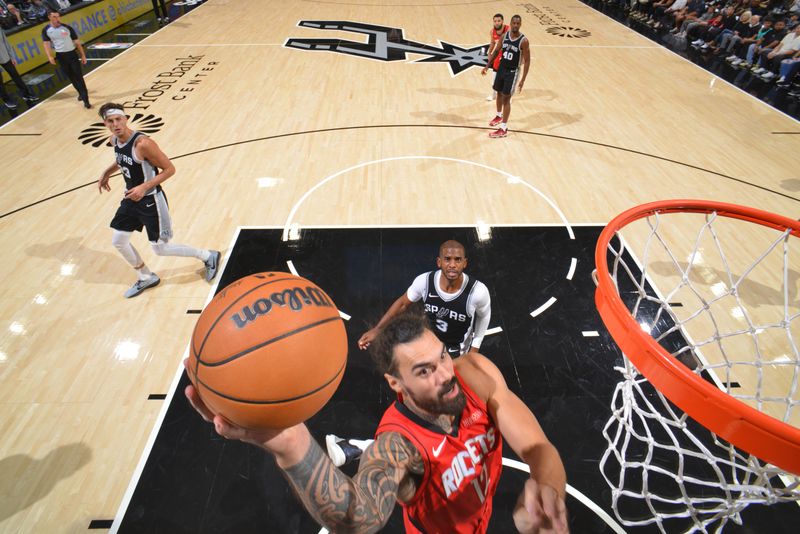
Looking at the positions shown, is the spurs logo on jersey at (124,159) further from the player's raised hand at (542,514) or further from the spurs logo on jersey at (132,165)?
the player's raised hand at (542,514)

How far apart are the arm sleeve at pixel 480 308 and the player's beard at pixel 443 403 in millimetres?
1209

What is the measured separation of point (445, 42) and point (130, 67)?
7490 mm

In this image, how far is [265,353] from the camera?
5.64 feet

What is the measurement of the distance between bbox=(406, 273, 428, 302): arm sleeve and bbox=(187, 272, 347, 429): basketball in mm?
1252

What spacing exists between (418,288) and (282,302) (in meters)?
1.42

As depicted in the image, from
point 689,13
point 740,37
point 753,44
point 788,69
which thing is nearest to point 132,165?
point 788,69

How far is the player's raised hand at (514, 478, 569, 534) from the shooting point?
1443 mm

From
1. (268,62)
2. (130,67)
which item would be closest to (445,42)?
(268,62)

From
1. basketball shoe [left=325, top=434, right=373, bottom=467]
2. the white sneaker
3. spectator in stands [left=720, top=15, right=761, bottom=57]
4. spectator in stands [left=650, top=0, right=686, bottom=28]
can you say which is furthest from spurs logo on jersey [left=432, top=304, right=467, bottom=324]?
spectator in stands [left=650, top=0, right=686, bottom=28]

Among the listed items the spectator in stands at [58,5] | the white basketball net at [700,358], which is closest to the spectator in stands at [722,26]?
the white basketball net at [700,358]

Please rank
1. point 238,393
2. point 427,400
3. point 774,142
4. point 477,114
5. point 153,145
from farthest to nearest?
1. point 477,114
2. point 774,142
3. point 153,145
4. point 427,400
5. point 238,393

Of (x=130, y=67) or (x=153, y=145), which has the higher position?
(x=153, y=145)

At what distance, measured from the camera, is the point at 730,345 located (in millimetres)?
4051

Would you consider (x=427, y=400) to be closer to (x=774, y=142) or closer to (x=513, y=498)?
(x=513, y=498)
